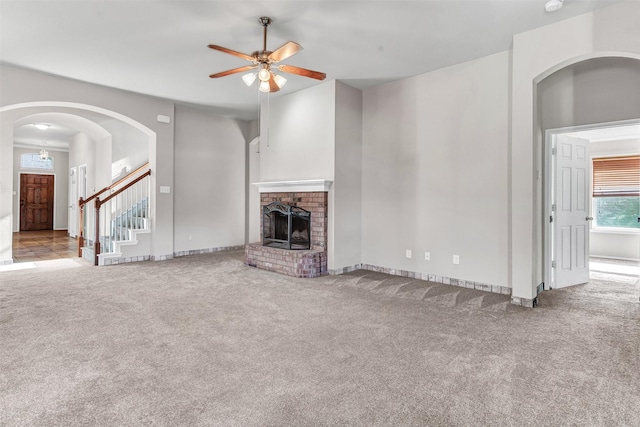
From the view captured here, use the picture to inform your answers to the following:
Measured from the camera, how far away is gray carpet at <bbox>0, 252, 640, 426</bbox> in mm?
1916

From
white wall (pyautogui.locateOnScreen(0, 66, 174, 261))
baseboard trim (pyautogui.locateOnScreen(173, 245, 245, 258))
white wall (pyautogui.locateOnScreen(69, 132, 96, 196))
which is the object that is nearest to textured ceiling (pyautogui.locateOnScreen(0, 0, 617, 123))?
white wall (pyautogui.locateOnScreen(0, 66, 174, 261))

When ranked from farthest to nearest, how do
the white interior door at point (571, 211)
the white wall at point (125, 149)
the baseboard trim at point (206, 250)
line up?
1. the white wall at point (125, 149)
2. the baseboard trim at point (206, 250)
3. the white interior door at point (571, 211)

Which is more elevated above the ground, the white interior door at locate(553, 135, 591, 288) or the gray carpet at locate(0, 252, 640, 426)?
the white interior door at locate(553, 135, 591, 288)

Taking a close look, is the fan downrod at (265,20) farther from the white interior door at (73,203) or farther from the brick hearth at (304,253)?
the white interior door at (73,203)

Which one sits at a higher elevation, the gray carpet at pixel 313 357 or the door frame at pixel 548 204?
the door frame at pixel 548 204

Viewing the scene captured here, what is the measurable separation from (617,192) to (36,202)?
52.9 feet

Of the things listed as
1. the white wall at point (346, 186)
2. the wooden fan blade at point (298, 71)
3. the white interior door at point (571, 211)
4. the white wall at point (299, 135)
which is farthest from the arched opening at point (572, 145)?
the white wall at point (299, 135)

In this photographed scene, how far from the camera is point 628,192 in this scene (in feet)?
22.6

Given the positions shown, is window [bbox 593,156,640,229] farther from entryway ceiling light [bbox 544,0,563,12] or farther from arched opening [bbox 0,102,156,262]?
arched opening [bbox 0,102,156,262]

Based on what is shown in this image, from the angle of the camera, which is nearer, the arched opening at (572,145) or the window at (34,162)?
the arched opening at (572,145)

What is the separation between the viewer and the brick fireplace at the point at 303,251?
5.21 meters

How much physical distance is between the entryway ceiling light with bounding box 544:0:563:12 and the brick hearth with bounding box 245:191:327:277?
133 inches

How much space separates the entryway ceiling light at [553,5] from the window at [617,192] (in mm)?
5275

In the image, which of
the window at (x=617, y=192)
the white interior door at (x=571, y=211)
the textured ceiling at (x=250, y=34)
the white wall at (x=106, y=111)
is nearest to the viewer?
the textured ceiling at (x=250, y=34)
